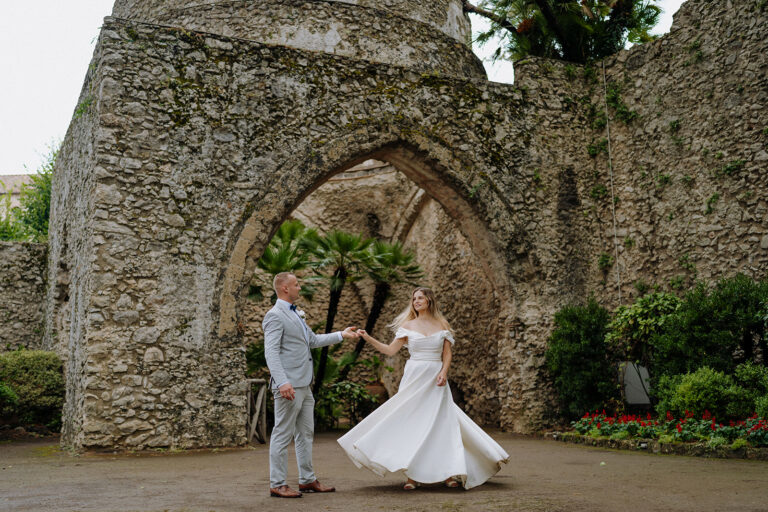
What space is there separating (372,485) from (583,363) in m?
4.58

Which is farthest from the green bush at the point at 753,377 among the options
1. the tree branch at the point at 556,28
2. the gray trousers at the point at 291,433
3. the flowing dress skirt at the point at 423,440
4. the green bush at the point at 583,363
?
the tree branch at the point at 556,28

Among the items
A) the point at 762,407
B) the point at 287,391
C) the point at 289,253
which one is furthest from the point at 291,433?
the point at 289,253

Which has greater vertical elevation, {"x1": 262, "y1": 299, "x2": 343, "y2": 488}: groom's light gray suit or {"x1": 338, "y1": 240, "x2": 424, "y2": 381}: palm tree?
{"x1": 338, "y1": 240, "x2": 424, "y2": 381}: palm tree

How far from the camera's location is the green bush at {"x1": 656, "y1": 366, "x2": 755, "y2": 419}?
657cm

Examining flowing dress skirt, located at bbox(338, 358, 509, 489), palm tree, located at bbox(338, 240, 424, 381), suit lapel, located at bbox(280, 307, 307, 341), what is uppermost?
palm tree, located at bbox(338, 240, 424, 381)

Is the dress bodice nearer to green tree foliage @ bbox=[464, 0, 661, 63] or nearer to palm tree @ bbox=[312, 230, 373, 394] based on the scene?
palm tree @ bbox=[312, 230, 373, 394]

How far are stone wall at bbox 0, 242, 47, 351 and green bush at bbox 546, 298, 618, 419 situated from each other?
31.9 ft

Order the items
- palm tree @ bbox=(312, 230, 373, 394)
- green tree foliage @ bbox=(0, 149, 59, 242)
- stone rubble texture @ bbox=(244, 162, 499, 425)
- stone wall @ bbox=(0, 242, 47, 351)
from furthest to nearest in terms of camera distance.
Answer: green tree foliage @ bbox=(0, 149, 59, 242), stone wall @ bbox=(0, 242, 47, 351), stone rubble texture @ bbox=(244, 162, 499, 425), palm tree @ bbox=(312, 230, 373, 394)

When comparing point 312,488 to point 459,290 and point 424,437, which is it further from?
point 459,290

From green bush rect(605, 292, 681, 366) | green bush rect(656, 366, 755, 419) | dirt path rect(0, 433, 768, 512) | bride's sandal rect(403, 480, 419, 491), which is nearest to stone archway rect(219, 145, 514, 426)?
green bush rect(605, 292, 681, 366)

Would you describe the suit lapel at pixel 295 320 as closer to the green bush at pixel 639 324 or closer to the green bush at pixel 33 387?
the green bush at pixel 639 324

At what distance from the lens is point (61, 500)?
173 inches

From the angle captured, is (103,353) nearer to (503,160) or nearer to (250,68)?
(250,68)

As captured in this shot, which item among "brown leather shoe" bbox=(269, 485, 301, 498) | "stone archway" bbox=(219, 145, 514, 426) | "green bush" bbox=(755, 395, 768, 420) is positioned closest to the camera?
"brown leather shoe" bbox=(269, 485, 301, 498)
